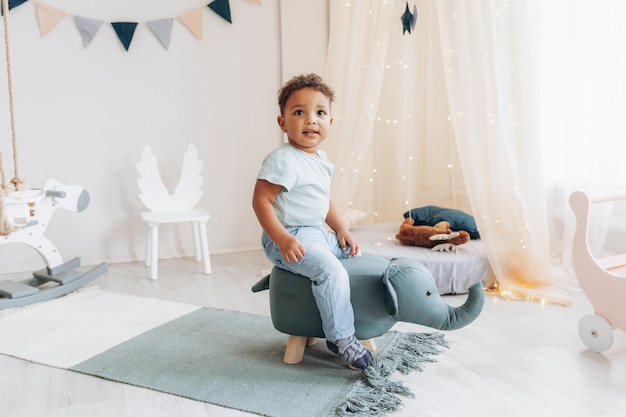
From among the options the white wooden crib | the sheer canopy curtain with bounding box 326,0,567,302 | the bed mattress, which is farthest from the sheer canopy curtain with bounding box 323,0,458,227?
the white wooden crib

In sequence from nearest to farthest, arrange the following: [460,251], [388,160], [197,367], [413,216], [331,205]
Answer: [197,367], [331,205], [460,251], [413,216], [388,160]

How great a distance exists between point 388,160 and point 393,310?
1.82 m

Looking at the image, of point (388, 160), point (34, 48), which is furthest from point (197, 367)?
point (34, 48)

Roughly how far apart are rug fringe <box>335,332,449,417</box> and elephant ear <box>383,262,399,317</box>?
211 mm

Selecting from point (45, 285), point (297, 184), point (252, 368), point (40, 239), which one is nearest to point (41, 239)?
point (40, 239)

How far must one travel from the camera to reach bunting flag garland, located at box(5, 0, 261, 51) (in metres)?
3.35

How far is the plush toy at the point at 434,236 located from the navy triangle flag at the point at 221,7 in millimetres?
1808

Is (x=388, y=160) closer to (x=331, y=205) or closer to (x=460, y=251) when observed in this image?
(x=460, y=251)

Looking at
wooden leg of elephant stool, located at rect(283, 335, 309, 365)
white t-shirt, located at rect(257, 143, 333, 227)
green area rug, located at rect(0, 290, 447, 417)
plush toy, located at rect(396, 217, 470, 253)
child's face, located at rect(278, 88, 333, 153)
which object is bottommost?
green area rug, located at rect(0, 290, 447, 417)

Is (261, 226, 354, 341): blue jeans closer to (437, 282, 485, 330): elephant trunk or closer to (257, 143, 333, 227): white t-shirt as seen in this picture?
(257, 143, 333, 227): white t-shirt

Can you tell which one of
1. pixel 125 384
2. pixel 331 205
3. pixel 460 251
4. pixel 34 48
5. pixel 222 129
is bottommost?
pixel 125 384

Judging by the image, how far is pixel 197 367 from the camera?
1968 millimetres

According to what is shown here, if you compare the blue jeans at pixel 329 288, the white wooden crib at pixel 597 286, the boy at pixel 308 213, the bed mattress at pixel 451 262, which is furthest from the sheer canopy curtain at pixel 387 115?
the blue jeans at pixel 329 288

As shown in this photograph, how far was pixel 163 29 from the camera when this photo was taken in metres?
3.56
